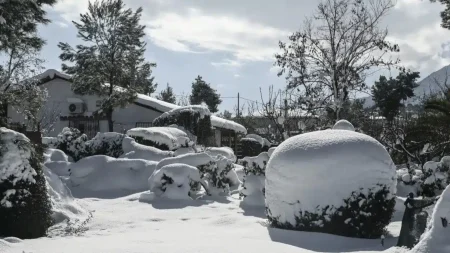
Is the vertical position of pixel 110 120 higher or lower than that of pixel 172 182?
higher

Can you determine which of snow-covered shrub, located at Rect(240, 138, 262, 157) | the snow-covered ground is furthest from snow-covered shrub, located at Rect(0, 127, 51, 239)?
snow-covered shrub, located at Rect(240, 138, 262, 157)

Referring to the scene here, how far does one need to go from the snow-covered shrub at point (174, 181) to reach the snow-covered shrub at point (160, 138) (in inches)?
234

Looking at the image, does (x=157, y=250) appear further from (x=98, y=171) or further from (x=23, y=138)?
(x=98, y=171)

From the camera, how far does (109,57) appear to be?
30.8m

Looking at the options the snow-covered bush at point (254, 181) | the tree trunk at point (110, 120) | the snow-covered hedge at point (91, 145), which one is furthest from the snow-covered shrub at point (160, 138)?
the tree trunk at point (110, 120)

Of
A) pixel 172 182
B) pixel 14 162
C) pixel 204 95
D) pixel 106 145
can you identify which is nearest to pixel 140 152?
pixel 106 145

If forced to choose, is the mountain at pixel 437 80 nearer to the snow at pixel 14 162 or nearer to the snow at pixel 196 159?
→ the snow at pixel 196 159

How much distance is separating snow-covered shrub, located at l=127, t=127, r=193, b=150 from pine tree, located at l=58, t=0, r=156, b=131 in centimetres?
1231

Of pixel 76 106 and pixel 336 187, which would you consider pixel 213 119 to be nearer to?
pixel 76 106

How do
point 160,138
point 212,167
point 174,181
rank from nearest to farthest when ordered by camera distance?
point 174,181
point 212,167
point 160,138

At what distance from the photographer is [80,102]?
3253 cm

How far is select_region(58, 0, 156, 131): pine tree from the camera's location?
3009cm

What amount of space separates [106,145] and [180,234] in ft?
34.5

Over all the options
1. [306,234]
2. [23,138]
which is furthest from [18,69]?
[306,234]
